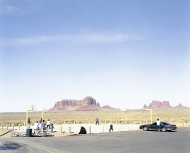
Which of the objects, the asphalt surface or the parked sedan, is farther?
the parked sedan

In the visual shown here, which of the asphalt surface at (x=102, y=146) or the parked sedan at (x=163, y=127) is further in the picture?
the parked sedan at (x=163, y=127)

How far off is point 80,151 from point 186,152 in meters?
5.37

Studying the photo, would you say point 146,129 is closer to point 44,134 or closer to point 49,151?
point 44,134

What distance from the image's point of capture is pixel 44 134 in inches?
965

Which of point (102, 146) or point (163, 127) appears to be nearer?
point (102, 146)

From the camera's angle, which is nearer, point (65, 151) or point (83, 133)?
point (65, 151)

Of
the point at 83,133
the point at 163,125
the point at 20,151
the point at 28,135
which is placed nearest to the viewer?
the point at 20,151

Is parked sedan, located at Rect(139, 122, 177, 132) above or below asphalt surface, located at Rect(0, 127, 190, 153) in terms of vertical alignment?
below

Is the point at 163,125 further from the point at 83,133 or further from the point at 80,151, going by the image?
the point at 80,151

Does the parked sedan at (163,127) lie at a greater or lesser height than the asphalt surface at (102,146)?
lesser

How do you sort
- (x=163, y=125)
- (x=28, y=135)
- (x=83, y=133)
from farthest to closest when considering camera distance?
(x=163, y=125)
(x=83, y=133)
(x=28, y=135)

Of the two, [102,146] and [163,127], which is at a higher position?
[102,146]

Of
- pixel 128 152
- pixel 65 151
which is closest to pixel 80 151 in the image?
pixel 65 151

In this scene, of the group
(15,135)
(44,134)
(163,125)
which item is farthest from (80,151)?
(163,125)
